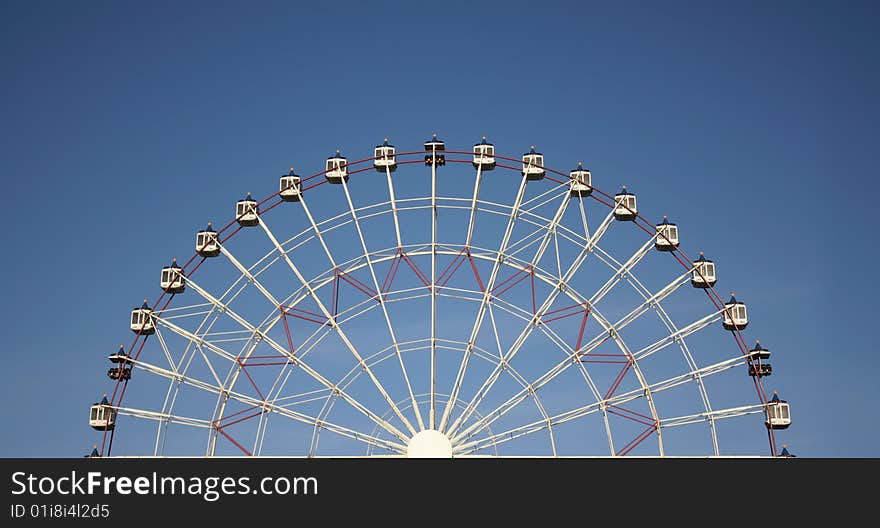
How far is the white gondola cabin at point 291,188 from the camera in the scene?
4600 centimetres

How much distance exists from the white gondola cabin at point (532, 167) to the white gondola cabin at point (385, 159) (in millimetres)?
4837

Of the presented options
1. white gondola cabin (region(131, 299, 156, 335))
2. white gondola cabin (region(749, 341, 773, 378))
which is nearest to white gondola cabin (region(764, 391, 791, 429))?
white gondola cabin (region(749, 341, 773, 378))

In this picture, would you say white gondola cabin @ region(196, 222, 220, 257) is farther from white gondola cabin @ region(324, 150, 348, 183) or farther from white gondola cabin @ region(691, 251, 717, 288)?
white gondola cabin @ region(691, 251, 717, 288)

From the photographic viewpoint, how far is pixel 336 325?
43875 mm

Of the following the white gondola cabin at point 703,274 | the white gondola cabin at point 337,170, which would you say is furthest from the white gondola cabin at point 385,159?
the white gondola cabin at point 703,274

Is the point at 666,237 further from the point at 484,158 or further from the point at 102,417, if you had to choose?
the point at 102,417

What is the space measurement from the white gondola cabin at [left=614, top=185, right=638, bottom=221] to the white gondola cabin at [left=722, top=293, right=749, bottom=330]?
476 centimetres

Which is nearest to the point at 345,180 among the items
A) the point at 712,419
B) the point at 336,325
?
the point at 336,325

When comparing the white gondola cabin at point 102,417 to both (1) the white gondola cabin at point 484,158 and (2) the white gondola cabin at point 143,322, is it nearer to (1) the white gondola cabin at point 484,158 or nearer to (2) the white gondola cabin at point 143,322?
(2) the white gondola cabin at point 143,322
